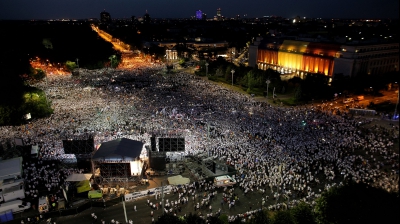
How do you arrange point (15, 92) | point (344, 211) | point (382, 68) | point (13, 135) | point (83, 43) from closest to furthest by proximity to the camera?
point (344, 211) < point (13, 135) < point (15, 92) < point (382, 68) < point (83, 43)

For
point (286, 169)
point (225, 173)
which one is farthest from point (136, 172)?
point (286, 169)

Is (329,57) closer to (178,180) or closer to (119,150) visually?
(178,180)

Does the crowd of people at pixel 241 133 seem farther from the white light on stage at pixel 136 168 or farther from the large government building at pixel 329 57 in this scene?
the large government building at pixel 329 57

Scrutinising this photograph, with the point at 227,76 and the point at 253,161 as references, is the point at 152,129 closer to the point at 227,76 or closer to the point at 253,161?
the point at 253,161

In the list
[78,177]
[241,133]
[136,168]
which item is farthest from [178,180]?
[241,133]

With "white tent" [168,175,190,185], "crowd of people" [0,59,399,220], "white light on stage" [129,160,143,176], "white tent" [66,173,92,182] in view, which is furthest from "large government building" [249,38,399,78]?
"white tent" [66,173,92,182]
